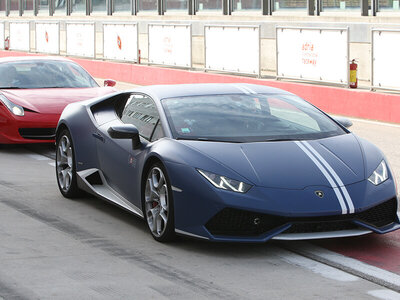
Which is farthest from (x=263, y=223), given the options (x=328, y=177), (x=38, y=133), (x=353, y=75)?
(x=353, y=75)

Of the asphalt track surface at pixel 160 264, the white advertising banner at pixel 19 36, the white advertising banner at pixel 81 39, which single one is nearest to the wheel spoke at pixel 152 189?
the asphalt track surface at pixel 160 264

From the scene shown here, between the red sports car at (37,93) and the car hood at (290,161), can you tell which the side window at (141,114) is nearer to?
the car hood at (290,161)

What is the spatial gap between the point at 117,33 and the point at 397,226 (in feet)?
66.8

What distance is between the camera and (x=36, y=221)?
8719mm

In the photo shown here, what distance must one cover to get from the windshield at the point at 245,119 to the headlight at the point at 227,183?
2.12ft

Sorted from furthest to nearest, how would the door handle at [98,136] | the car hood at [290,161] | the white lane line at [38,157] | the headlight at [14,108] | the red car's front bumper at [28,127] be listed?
the headlight at [14,108], the red car's front bumper at [28,127], the white lane line at [38,157], the door handle at [98,136], the car hood at [290,161]

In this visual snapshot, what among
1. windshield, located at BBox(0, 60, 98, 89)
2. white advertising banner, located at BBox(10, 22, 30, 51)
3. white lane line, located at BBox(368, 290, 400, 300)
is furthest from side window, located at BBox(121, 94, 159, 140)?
white advertising banner, located at BBox(10, 22, 30, 51)

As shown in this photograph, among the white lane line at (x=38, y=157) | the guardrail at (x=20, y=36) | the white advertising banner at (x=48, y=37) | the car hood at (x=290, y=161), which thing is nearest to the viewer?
the car hood at (x=290, y=161)

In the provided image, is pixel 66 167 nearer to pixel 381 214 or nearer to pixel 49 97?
pixel 381 214

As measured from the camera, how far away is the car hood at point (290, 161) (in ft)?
24.2

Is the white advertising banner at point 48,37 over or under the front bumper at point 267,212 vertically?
over

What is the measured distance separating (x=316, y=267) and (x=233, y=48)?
1438 cm

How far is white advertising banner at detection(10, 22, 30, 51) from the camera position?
35.6m

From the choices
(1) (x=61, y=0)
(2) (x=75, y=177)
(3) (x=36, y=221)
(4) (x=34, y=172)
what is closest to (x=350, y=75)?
(4) (x=34, y=172)
